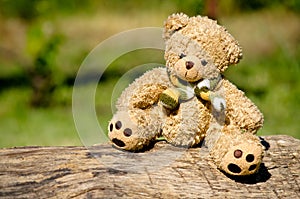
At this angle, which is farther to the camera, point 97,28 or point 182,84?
point 97,28

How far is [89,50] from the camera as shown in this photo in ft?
17.3

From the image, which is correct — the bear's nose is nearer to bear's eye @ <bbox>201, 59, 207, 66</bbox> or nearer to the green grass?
bear's eye @ <bbox>201, 59, 207, 66</bbox>

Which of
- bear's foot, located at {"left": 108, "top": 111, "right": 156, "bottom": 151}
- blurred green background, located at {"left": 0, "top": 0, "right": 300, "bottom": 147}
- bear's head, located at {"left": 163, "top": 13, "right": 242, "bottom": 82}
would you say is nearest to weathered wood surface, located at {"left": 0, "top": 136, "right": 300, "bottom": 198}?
bear's foot, located at {"left": 108, "top": 111, "right": 156, "bottom": 151}

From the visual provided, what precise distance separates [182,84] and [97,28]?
4.31 meters

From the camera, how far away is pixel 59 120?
3.73 m

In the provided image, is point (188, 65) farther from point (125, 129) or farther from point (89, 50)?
point (89, 50)

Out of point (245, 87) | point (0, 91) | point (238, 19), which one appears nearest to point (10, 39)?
point (0, 91)

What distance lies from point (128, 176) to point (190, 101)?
0.92 ft

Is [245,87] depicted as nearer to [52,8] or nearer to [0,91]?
[0,91]

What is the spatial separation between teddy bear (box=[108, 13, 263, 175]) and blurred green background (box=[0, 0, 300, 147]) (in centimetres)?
76

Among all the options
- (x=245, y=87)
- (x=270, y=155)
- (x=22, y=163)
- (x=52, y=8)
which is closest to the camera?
(x=22, y=163)

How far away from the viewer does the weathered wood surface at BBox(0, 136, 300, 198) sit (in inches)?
63.3

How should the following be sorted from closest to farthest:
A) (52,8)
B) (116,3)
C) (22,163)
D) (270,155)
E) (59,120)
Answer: (22,163)
(270,155)
(59,120)
(52,8)
(116,3)

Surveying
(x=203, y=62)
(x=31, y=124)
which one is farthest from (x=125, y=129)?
(x=31, y=124)
